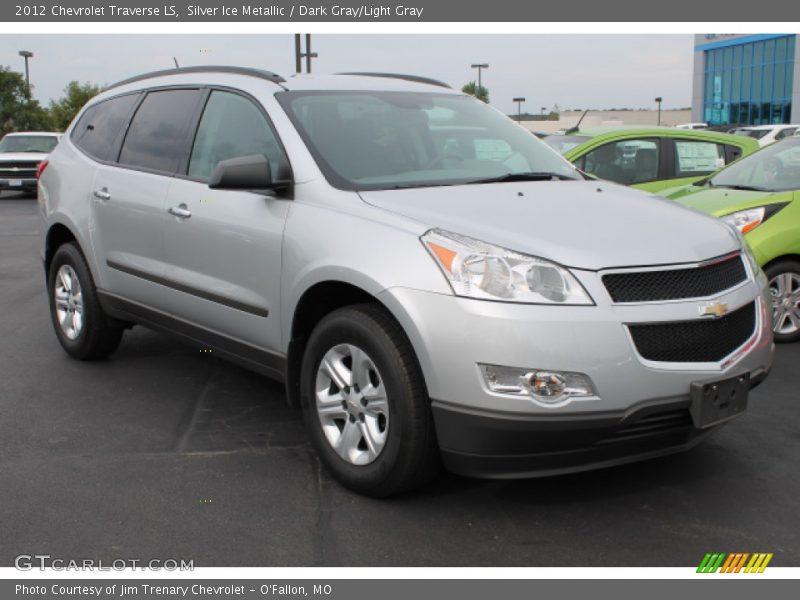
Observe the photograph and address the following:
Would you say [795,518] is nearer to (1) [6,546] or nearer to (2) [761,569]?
(2) [761,569]

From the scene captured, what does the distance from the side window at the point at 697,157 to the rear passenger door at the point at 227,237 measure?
5771 mm

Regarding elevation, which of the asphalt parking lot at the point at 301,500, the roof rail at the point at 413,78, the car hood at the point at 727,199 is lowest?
the asphalt parking lot at the point at 301,500

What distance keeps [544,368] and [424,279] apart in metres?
0.57

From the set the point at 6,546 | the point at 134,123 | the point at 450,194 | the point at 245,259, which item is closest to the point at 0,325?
the point at 134,123

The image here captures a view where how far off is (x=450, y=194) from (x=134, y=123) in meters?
2.58

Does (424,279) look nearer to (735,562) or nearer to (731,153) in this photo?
(735,562)

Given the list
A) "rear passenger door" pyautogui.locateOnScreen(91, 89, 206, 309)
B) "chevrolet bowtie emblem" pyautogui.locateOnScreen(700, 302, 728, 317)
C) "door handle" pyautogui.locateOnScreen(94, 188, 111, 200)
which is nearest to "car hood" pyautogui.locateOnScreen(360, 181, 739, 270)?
"chevrolet bowtie emblem" pyautogui.locateOnScreen(700, 302, 728, 317)

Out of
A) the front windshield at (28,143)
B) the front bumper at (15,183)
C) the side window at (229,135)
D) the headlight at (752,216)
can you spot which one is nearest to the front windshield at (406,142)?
the side window at (229,135)

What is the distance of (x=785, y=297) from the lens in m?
6.69

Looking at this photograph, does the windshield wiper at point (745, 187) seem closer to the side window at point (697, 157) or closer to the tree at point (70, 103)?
the side window at point (697, 157)

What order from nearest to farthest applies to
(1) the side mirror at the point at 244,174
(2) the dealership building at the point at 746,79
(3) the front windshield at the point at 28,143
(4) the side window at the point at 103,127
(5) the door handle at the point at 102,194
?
(1) the side mirror at the point at 244,174 → (5) the door handle at the point at 102,194 → (4) the side window at the point at 103,127 → (3) the front windshield at the point at 28,143 → (2) the dealership building at the point at 746,79

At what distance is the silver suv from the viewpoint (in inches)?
133

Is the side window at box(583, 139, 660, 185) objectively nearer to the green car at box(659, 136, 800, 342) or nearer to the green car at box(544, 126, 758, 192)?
the green car at box(544, 126, 758, 192)

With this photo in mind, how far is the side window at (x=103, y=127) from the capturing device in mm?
5883
